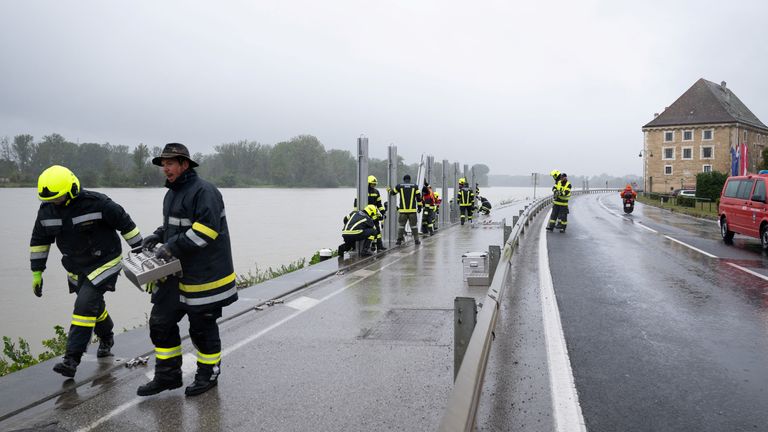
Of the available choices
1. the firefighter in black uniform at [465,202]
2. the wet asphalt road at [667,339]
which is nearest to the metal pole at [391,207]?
the wet asphalt road at [667,339]

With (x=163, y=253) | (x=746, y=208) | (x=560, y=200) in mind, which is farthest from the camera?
(x=560, y=200)

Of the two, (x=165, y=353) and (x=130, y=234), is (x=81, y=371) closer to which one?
(x=165, y=353)

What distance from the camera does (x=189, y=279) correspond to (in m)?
4.75

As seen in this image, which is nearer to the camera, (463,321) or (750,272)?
(463,321)

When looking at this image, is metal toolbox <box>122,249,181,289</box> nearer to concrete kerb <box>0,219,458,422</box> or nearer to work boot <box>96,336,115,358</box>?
concrete kerb <box>0,219,458,422</box>

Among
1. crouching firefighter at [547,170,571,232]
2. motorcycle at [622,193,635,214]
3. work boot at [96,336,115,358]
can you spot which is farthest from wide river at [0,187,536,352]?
motorcycle at [622,193,635,214]

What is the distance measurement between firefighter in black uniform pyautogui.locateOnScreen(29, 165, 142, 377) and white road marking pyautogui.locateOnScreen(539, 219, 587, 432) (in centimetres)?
410

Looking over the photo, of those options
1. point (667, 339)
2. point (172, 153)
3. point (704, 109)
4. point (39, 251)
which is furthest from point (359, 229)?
point (704, 109)

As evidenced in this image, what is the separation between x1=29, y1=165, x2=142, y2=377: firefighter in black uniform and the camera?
5.12 meters

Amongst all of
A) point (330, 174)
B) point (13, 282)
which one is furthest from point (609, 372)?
point (330, 174)

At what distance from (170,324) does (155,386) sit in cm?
52

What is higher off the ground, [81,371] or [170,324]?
[170,324]

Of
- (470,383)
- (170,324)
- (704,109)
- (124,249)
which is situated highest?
(704,109)

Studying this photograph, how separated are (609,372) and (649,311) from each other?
2906mm
